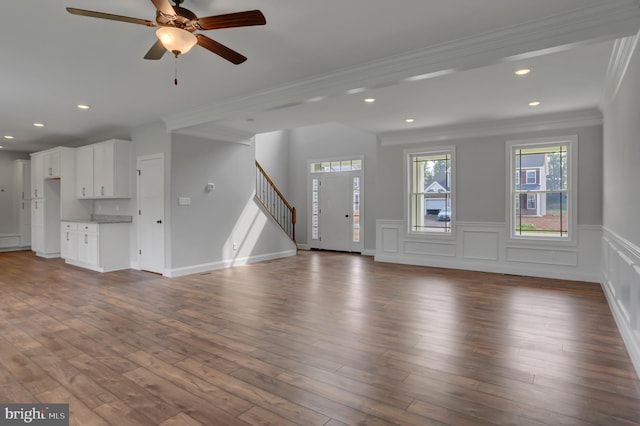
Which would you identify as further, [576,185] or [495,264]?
[495,264]

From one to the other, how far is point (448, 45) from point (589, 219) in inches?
162

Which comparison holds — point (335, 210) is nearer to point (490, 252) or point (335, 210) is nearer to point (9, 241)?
point (490, 252)

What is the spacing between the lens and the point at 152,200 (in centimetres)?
630

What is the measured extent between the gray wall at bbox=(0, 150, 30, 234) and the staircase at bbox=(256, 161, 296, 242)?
6371 mm

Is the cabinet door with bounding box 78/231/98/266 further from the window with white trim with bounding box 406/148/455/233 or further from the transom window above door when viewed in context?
the window with white trim with bounding box 406/148/455/233

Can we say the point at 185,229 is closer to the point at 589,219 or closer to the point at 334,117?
the point at 334,117

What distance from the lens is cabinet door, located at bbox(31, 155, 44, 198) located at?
26.9 ft

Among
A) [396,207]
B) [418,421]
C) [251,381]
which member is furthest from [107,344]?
[396,207]

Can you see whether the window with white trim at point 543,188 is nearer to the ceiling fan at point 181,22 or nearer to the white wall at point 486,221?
the white wall at point 486,221

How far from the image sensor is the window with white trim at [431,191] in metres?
6.99

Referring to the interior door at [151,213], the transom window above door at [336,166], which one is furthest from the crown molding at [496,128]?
the interior door at [151,213]

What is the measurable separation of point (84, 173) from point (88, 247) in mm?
1684

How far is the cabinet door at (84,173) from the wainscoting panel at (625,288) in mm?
8181

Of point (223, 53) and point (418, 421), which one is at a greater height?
point (223, 53)
